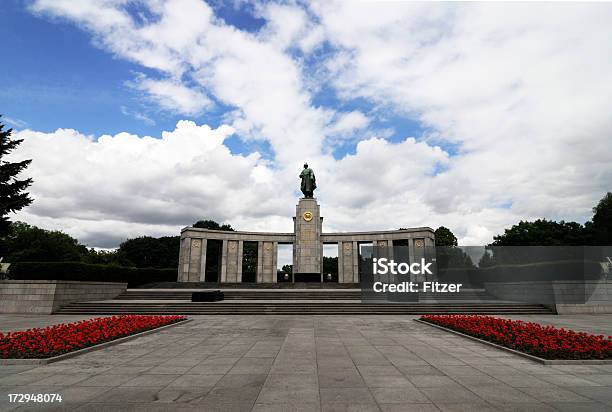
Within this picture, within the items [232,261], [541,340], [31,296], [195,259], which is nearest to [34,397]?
[541,340]

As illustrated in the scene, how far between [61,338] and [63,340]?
36 cm

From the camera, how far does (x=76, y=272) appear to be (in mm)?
29984

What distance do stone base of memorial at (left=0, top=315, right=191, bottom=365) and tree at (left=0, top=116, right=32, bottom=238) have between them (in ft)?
93.7

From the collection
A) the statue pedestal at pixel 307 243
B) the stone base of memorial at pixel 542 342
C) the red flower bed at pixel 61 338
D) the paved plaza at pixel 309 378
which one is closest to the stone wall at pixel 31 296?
the red flower bed at pixel 61 338

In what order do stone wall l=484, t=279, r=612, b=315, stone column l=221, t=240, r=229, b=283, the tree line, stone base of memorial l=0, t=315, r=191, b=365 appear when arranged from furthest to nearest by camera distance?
stone column l=221, t=240, r=229, b=283, the tree line, stone wall l=484, t=279, r=612, b=315, stone base of memorial l=0, t=315, r=191, b=365

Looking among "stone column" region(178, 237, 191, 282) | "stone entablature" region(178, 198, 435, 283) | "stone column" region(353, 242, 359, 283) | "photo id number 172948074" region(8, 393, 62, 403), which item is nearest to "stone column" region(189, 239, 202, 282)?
"stone entablature" region(178, 198, 435, 283)

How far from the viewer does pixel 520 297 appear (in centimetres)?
2652

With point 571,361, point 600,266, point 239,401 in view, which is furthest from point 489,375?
point 600,266

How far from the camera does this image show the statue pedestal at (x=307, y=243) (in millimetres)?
42812

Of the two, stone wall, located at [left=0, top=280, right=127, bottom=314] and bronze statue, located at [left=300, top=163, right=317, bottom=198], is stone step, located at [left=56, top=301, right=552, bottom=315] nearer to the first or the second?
stone wall, located at [left=0, top=280, right=127, bottom=314]

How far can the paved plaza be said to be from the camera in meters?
6.34

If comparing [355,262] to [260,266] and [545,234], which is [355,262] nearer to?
[260,266]

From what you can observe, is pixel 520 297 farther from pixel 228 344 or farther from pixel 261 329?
pixel 228 344

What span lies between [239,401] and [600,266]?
30.1 meters
